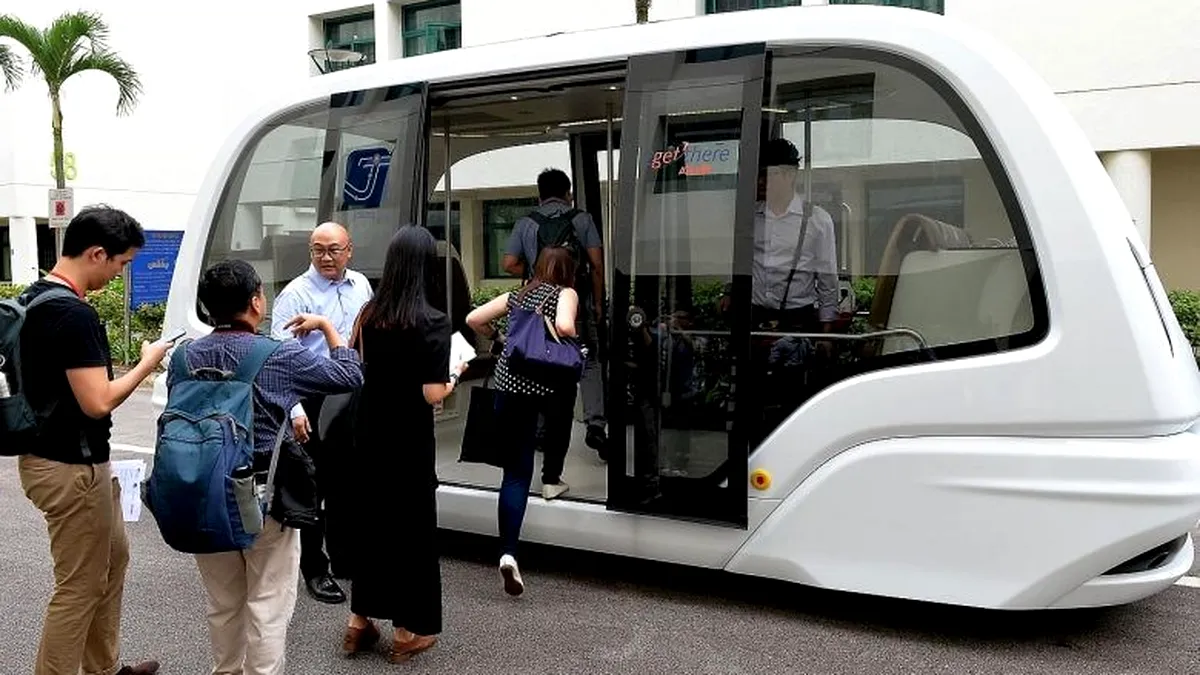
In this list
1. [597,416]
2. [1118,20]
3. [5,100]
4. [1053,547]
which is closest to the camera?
[1053,547]

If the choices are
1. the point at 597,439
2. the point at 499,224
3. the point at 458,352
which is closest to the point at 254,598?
the point at 458,352

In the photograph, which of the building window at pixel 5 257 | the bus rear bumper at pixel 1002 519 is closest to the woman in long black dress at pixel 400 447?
the bus rear bumper at pixel 1002 519

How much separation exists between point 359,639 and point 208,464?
4.63ft

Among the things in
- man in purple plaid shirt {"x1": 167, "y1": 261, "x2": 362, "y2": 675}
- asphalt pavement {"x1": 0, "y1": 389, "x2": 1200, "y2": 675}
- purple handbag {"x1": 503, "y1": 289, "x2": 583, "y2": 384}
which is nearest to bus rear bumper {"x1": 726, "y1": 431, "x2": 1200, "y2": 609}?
asphalt pavement {"x1": 0, "y1": 389, "x2": 1200, "y2": 675}

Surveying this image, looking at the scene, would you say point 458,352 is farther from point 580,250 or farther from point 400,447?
point 580,250

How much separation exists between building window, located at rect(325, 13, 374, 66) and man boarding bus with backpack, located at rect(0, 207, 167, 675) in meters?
18.2

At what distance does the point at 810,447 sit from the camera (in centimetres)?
414

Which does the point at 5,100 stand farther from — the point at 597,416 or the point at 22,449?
the point at 22,449

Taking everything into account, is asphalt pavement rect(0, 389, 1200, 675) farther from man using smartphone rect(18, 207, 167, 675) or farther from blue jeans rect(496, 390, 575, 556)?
man using smartphone rect(18, 207, 167, 675)

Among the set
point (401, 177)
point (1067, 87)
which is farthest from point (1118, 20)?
point (401, 177)

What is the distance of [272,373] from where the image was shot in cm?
320

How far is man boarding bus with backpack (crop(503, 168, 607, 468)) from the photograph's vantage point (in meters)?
6.48

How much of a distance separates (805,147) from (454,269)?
9.79 feet

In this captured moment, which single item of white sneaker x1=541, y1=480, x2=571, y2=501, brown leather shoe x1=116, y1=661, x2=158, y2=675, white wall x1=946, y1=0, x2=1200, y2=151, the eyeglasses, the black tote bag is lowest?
brown leather shoe x1=116, y1=661, x2=158, y2=675
